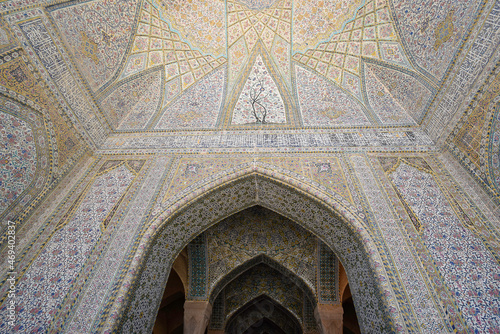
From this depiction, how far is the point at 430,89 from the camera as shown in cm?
443

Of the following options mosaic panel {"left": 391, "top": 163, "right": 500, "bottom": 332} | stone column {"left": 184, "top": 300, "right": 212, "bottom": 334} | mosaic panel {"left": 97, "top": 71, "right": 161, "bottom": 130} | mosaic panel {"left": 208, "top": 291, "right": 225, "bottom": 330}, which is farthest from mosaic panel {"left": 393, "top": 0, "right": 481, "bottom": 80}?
mosaic panel {"left": 208, "top": 291, "right": 225, "bottom": 330}

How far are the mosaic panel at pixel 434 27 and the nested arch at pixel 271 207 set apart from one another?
2.98 meters

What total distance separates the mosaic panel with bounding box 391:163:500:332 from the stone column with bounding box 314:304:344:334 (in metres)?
2.61

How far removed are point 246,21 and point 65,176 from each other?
4.79 meters

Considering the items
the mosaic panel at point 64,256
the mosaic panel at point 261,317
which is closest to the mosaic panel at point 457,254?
the mosaic panel at point 64,256

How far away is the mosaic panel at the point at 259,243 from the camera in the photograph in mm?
5508

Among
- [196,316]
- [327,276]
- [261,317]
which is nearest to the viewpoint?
[196,316]

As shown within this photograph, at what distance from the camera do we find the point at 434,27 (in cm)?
429

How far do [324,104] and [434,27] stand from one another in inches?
83.3

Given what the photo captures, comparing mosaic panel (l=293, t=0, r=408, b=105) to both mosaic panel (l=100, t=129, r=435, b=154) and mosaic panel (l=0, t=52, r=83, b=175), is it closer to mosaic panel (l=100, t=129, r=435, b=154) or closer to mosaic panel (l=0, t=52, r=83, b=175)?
mosaic panel (l=100, t=129, r=435, b=154)

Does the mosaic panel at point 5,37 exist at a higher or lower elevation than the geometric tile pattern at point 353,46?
lower

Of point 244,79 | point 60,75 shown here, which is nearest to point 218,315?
point 244,79

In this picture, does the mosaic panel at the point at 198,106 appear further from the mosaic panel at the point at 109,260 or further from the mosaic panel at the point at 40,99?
the mosaic panel at the point at 40,99

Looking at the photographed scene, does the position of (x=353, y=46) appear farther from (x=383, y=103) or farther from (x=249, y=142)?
(x=249, y=142)
